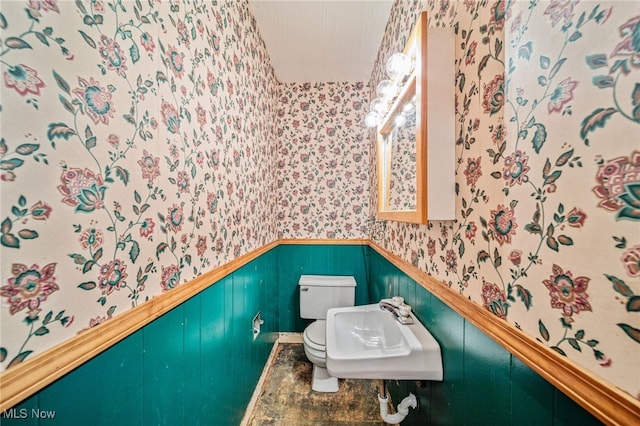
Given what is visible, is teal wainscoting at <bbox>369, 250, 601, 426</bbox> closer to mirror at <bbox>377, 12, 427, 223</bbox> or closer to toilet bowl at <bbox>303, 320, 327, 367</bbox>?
mirror at <bbox>377, 12, 427, 223</bbox>

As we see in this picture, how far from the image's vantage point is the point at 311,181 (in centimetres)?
229

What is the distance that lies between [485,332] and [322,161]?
1.90 metres

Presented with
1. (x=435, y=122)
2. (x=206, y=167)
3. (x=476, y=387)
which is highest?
(x=435, y=122)

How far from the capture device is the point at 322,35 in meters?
1.68

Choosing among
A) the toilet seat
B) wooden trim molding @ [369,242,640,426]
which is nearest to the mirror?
wooden trim molding @ [369,242,640,426]

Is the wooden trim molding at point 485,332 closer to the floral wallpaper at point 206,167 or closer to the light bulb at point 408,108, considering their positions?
the floral wallpaper at point 206,167

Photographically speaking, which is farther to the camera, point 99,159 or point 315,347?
point 315,347

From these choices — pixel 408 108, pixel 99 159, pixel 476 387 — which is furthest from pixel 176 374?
pixel 408 108

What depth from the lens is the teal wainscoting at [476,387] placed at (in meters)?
0.47

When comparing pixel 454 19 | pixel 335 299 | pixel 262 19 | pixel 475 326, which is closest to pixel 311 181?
pixel 335 299

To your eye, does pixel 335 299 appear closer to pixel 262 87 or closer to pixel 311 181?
pixel 311 181

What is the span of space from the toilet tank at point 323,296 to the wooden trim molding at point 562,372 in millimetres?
1379

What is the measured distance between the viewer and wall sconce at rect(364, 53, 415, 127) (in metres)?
0.97

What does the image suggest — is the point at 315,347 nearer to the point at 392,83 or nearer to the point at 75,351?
the point at 75,351
